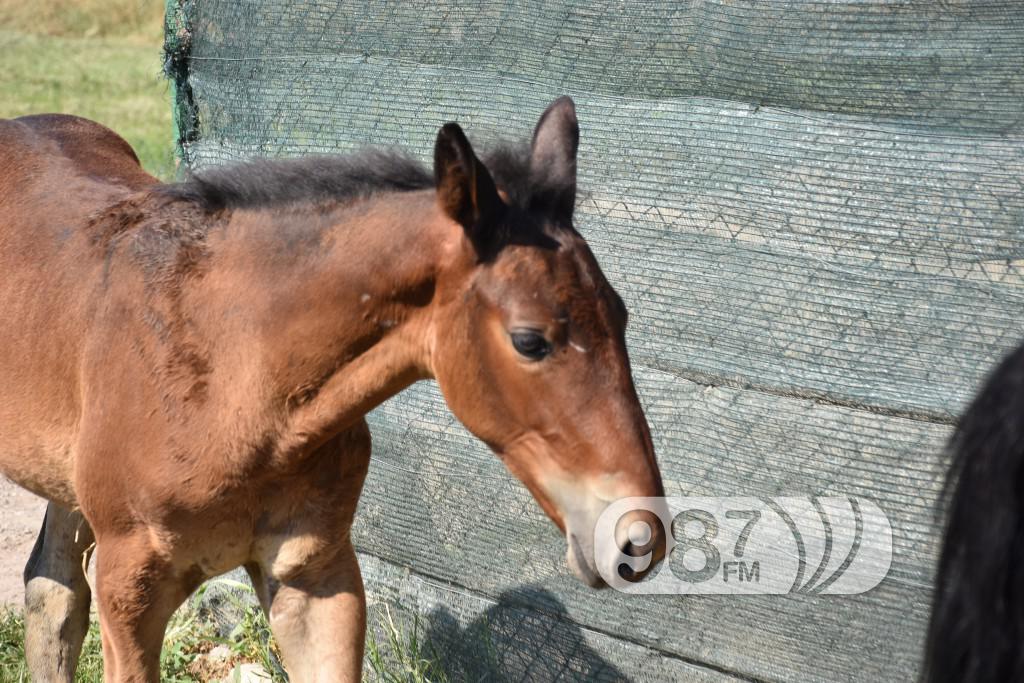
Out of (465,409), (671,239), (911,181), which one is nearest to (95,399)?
(465,409)

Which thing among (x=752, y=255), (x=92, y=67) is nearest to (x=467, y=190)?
(x=752, y=255)

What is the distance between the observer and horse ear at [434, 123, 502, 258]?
2418mm

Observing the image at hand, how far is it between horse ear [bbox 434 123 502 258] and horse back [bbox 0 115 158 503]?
1137 mm

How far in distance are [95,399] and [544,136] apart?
1327mm

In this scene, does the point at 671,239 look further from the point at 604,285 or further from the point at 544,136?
the point at 604,285

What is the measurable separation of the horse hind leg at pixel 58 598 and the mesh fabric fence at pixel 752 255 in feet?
3.81

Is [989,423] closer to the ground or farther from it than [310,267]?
farther from it

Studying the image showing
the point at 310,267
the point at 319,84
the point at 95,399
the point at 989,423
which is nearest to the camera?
the point at 989,423

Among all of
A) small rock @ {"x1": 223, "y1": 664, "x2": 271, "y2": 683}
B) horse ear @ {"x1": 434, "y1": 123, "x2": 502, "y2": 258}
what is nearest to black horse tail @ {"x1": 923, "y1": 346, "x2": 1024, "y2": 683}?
horse ear @ {"x1": 434, "y1": 123, "x2": 502, "y2": 258}

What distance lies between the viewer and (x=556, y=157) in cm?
271

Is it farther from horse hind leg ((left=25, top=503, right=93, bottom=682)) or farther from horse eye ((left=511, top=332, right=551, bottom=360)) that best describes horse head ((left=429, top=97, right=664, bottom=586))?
horse hind leg ((left=25, top=503, right=93, bottom=682))

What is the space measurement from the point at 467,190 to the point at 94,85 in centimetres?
1673

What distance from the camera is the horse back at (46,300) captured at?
3.17m

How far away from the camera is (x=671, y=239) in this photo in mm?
3424
